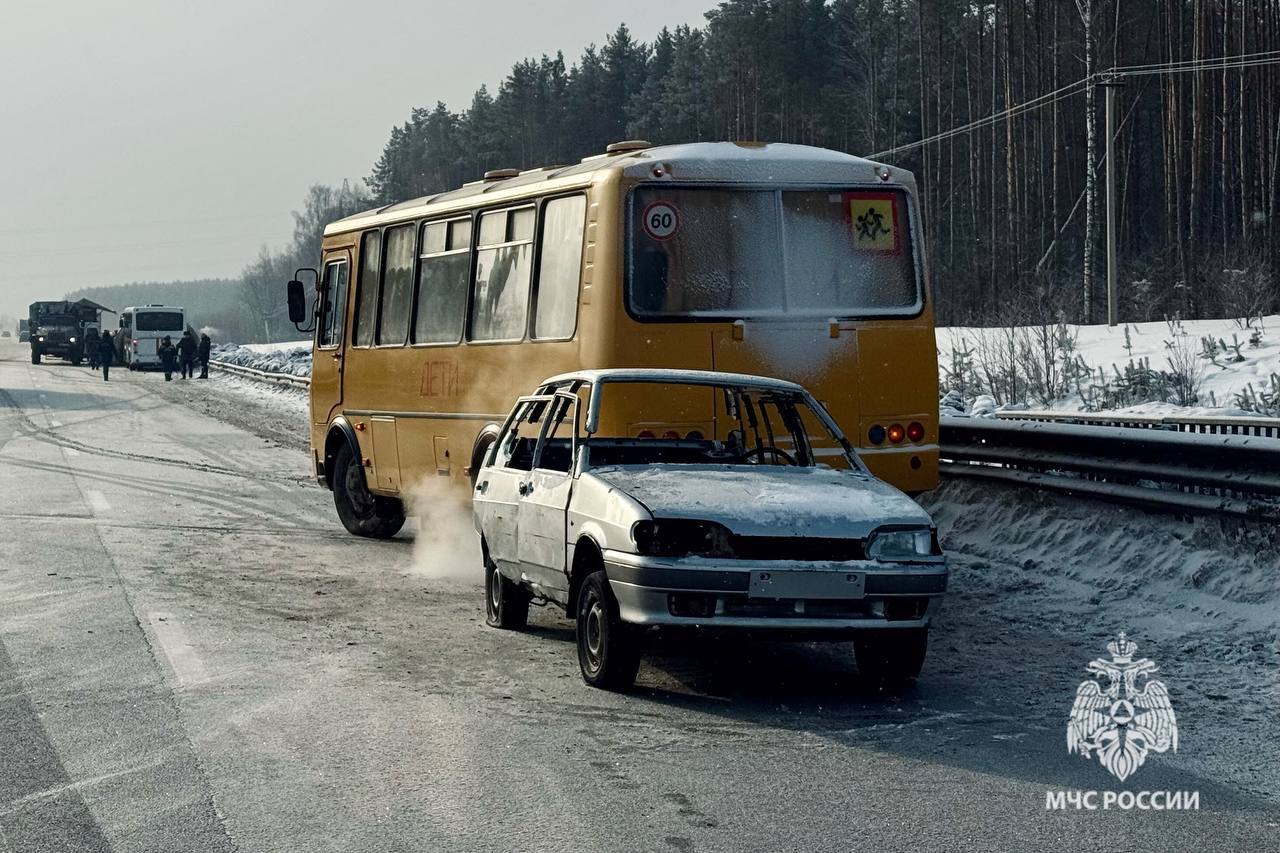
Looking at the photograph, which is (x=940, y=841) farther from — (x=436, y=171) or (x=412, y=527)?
(x=436, y=171)

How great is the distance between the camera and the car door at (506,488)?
9.28m

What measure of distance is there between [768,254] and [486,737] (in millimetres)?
5508

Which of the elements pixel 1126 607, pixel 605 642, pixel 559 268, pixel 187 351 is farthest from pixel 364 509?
→ pixel 187 351

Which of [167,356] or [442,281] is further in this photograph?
[167,356]

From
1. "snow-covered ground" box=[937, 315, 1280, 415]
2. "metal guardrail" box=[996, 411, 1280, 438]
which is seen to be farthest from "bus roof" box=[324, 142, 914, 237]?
"snow-covered ground" box=[937, 315, 1280, 415]

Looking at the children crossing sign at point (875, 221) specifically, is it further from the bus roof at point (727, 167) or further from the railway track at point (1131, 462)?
the railway track at point (1131, 462)

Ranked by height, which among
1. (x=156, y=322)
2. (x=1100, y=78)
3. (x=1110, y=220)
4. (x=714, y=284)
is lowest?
(x=714, y=284)

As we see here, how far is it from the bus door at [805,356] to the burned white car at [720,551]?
1.93m

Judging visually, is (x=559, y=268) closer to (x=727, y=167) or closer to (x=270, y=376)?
(x=727, y=167)

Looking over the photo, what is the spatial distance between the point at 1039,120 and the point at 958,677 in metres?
57.6

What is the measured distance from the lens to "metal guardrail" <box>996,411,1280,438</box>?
14.3m

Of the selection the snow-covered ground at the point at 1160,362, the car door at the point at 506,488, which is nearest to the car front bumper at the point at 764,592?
the car door at the point at 506,488

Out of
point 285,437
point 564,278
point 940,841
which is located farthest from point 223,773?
point 285,437

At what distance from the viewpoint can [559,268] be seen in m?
11.9
